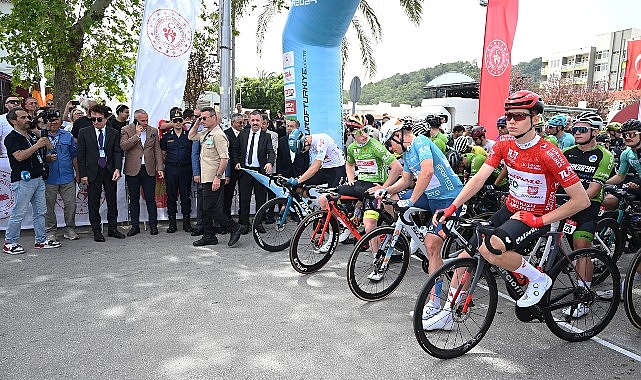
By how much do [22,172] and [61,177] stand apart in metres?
0.79

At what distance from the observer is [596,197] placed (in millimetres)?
4789

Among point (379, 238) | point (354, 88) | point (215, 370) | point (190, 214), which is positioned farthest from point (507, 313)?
point (354, 88)

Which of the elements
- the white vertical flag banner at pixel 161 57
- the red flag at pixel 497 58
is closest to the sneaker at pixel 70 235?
the white vertical flag banner at pixel 161 57

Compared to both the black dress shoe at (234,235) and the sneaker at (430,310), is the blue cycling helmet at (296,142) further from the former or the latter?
the sneaker at (430,310)

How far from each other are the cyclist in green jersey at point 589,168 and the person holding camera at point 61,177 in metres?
6.69

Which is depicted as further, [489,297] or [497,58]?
[497,58]

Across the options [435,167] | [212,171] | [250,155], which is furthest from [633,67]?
[212,171]

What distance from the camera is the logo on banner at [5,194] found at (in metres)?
7.50

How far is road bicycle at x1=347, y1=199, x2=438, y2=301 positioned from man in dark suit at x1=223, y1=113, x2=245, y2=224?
137 inches

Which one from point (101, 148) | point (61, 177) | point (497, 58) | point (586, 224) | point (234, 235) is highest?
point (497, 58)

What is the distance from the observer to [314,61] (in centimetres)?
905

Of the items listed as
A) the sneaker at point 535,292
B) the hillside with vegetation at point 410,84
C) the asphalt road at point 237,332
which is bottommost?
the asphalt road at point 237,332

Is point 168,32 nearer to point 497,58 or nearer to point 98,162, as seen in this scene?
point 98,162

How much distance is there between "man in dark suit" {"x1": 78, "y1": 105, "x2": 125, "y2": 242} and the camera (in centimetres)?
720
